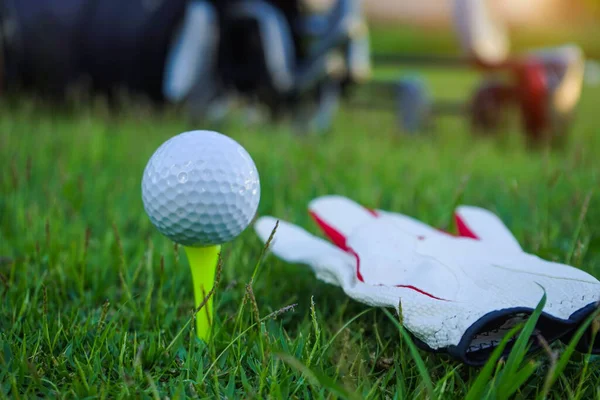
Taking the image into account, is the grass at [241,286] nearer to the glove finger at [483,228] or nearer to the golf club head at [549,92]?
the glove finger at [483,228]

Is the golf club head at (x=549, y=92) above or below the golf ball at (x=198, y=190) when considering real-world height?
below

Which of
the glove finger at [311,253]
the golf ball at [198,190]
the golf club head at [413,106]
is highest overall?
the golf ball at [198,190]

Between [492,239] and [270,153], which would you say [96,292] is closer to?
[492,239]

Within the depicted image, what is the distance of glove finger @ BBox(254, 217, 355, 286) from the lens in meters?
1.16

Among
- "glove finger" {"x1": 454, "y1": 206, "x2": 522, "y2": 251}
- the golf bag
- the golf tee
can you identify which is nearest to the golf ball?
the golf tee

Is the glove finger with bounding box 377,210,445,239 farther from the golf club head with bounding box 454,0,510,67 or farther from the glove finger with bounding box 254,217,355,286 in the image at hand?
the golf club head with bounding box 454,0,510,67

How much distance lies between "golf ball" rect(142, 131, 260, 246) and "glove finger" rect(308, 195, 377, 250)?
0.37 metres

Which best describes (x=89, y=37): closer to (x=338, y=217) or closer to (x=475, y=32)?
(x=475, y=32)

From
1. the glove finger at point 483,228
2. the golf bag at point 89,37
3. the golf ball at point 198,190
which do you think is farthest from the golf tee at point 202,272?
the golf bag at point 89,37

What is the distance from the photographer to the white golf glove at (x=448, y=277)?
0.91 metres

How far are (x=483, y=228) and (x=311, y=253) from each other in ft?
1.46

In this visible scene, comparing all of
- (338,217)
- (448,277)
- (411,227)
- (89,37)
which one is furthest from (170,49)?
(448,277)

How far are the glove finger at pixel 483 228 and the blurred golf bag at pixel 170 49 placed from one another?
2279 millimetres

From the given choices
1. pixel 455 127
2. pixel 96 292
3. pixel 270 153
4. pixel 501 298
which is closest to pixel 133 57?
pixel 270 153
